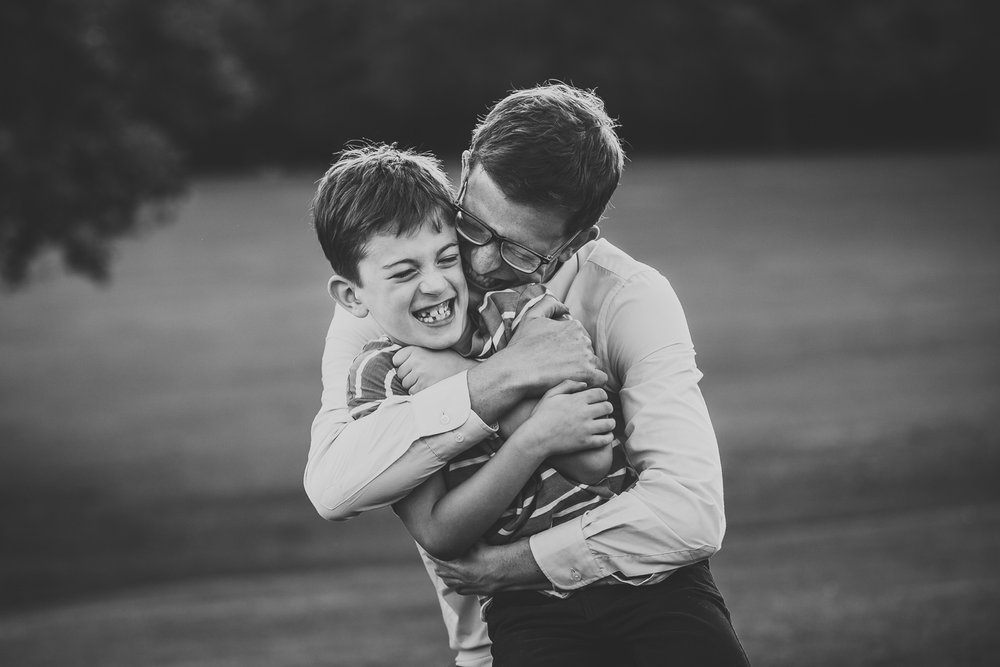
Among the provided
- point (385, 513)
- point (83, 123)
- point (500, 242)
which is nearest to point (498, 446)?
point (500, 242)

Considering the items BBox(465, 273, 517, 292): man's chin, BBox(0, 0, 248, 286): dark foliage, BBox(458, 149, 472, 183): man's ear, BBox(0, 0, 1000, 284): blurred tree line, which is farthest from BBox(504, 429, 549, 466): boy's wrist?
BBox(0, 0, 1000, 284): blurred tree line

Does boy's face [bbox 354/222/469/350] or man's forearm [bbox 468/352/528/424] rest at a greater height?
boy's face [bbox 354/222/469/350]

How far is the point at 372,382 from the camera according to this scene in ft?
8.82

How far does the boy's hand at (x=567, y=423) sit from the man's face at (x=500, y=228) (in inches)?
15.3

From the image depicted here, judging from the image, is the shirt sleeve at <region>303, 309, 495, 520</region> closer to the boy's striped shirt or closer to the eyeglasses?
the boy's striped shirt

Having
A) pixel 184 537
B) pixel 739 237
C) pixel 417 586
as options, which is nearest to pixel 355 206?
pixel 417 586

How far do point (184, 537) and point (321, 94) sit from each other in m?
47.0

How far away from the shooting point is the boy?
2.49 meters

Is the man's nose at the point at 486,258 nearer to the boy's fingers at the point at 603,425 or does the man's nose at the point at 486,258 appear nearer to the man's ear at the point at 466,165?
the man's ear at the point at 466,165

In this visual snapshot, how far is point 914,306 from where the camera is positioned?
23172 mm

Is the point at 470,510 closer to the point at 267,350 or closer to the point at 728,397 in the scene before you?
the point at 728,397

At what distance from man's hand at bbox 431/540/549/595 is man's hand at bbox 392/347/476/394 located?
0.43 m

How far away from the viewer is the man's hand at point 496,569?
8.40 feet

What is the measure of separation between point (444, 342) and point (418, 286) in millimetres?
162
